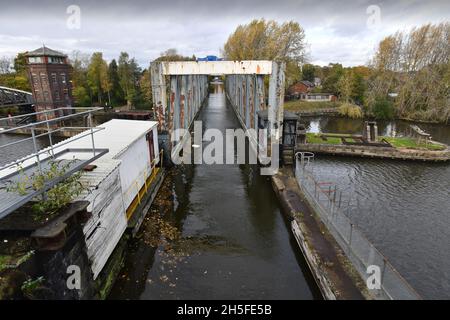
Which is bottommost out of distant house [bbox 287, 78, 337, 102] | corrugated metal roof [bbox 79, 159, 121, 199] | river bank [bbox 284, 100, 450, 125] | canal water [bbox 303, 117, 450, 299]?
canal water [bbox 303, 117, 450, 299]

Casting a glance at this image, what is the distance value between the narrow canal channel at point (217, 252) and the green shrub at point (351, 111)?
101ft

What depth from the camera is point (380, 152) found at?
19531 millimetres

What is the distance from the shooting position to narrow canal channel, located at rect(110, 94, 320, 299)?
731 centimetres

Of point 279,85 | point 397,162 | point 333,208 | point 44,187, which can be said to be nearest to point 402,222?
point 333,208

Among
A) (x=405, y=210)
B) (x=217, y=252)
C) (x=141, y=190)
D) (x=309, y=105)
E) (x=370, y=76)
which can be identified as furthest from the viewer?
(x=309, y=105)

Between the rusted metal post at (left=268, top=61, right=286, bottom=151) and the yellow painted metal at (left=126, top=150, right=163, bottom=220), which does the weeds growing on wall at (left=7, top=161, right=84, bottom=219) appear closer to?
→ the yellow painted metal at (left=126, top=150, right=163, bottom=220)

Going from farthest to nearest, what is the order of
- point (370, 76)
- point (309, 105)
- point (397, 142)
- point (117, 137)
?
A: point (309, 105)
point (370, 76)
point (397, 142)
point (117, 137)

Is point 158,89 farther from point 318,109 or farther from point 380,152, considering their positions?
point 318,109

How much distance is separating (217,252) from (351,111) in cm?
3640

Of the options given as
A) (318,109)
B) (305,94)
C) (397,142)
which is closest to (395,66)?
(318,109)

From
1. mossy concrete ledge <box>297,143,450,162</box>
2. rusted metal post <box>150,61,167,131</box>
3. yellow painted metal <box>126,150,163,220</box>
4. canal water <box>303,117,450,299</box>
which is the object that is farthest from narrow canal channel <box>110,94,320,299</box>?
mossy concrete ledge <box>297,143,450,162</box>

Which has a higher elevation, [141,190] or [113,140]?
[113,140]

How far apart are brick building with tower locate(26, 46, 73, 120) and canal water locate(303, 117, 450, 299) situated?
32380 millimetres

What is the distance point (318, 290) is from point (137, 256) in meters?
5.43
